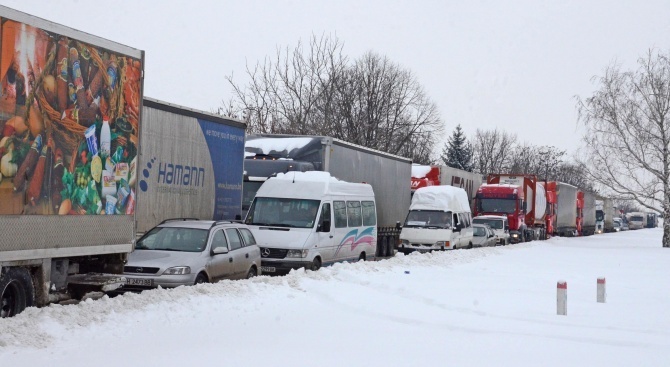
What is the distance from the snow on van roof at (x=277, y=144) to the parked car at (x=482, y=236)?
13101mm

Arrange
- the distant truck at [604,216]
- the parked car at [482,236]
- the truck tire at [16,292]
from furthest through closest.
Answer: the distant truck at [604,216] < the parked car at [482,236] < the truck tire at [16,292]

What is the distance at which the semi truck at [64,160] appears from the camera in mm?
10219

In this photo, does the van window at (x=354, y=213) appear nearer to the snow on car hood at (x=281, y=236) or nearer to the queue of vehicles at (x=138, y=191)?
the queue of vehicles at (x=138, y=191)

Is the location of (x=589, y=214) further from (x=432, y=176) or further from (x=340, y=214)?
(x=340, y=214)

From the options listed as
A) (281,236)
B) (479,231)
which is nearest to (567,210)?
(479,231)

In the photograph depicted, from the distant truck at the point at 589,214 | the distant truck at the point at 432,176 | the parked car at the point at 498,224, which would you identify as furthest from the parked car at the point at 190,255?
the distant truck at the point at 589,214

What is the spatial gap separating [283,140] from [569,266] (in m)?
10.1

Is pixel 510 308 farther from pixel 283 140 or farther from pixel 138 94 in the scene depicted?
pixel 283 140

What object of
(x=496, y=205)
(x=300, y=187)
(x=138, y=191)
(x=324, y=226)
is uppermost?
(x=496, y=205)

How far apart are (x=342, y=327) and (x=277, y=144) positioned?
46.4 feet

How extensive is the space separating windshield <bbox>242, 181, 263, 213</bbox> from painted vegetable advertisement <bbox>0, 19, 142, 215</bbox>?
1136 centimetres

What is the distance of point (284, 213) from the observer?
66.5ft

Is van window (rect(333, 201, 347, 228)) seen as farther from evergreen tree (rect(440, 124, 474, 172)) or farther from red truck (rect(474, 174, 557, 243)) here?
evergreen tree (rect(440, 124, 474, 172))

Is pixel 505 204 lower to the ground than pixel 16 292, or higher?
higher
